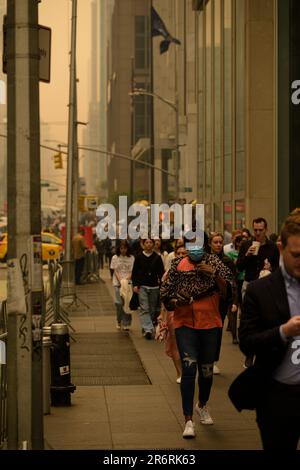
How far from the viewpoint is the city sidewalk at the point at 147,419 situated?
892cm

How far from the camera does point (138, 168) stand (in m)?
134

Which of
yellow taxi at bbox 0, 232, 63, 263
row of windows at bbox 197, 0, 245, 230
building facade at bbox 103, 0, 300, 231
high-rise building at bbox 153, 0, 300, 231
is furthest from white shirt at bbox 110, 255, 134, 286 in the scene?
yellow taxi at bbox 0, 232, 63, 263

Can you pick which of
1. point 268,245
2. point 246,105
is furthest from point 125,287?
point 246,105

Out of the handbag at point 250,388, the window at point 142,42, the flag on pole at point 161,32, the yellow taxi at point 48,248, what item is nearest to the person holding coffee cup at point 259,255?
the handbag at point 250,388

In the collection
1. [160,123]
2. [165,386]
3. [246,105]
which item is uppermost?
[160,123]

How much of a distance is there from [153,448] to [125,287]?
1101cm

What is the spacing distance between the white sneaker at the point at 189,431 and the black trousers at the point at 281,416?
3.72 meters

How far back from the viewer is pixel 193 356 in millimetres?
9398

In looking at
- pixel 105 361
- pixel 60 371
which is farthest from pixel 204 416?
pixel 105 361

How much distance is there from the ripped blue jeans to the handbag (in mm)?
3739

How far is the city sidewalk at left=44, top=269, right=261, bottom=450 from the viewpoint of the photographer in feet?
29.3

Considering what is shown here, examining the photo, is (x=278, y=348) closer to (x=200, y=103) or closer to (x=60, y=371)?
(x=60, y=371)
